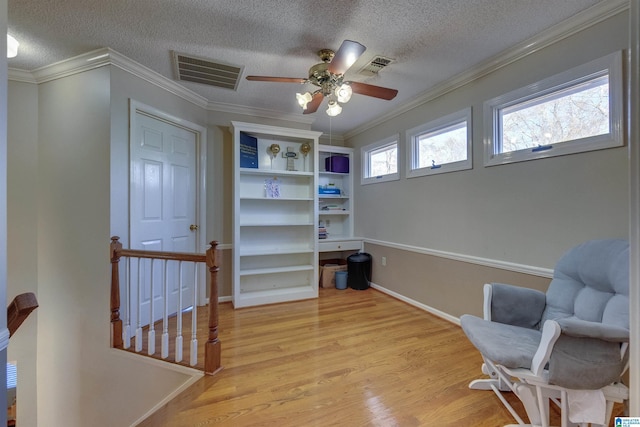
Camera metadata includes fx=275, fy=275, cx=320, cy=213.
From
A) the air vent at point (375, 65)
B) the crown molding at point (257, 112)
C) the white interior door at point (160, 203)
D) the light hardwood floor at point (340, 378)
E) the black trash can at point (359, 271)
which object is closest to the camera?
the light hardwood floor at point (340, 378)

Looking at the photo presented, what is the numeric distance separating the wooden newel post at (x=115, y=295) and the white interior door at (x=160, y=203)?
0.16 m

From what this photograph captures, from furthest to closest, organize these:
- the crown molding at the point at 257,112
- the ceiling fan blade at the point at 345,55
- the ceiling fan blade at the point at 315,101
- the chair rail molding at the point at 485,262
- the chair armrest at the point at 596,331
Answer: the crown molding at the point at 257,112, the ceiling fan blade at the point at 315,101, the chair rail molding at the point at 485,262, the ceiling fan blade at the point at 345,55, the chair armrest at the point at 596,331

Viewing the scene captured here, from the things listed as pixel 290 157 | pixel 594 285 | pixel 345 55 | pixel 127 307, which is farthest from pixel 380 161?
pixel 127 307

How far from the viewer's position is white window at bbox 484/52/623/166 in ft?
5.61

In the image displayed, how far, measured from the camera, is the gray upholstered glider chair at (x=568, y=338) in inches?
47.7

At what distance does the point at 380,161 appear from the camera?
13.2 feet

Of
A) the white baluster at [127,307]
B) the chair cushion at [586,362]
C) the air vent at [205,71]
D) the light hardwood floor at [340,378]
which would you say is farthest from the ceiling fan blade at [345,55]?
the white baluster at [127,307]

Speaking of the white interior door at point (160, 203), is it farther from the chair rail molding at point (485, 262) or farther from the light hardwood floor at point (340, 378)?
the chair rail molding at point (485, 262)

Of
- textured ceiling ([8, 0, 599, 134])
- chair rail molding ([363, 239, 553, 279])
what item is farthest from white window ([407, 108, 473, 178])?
chair rail molding ([363, 239, 553, 279])

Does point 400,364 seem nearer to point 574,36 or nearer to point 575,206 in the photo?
point 575,206

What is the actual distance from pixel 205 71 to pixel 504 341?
123 inches

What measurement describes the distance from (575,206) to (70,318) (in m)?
4.12

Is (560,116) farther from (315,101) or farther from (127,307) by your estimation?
(127,307)

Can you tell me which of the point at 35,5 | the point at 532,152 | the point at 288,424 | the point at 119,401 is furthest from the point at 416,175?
the point at 119,401
